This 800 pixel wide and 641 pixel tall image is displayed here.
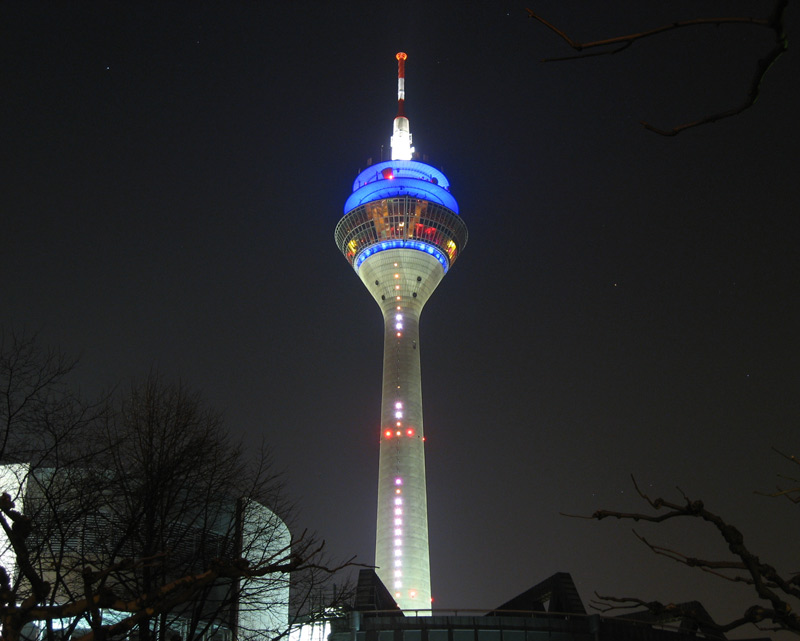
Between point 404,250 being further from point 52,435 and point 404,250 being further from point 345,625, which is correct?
point 52,435

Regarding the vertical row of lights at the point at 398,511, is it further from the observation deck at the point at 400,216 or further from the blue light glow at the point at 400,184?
the blue light glow at the point at 400,184

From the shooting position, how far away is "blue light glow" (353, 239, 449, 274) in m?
85.9

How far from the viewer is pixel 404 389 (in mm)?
81688

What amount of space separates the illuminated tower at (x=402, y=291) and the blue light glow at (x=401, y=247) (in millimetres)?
108

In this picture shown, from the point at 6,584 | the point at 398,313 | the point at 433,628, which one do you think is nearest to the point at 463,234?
the point at 398,313

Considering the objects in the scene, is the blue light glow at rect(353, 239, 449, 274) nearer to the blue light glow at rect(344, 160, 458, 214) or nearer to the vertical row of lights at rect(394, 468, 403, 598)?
the blue light glow at rect(344, 160, 458, 214)

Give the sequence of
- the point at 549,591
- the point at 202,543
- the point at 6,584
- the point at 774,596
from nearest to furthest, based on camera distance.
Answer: the point at 774,596 → the point at 6,584 → the point at 202,543 → the point at 549,591

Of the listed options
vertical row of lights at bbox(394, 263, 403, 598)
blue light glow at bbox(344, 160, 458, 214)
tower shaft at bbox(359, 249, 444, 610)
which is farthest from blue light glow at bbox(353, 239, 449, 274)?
vertical row of lights at bbox(394, 263, 403, 598)

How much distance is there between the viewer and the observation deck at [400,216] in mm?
86750

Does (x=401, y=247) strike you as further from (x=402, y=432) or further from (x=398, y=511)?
(x=398, y=511)

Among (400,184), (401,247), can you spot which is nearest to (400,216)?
(401,247)

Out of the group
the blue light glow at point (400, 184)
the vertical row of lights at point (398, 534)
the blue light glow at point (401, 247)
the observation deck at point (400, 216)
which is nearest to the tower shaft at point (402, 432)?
the vertical row of lights at point (398, 534)

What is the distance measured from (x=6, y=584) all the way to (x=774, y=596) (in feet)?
25.4

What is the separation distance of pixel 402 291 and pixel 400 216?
8418 millimetres
